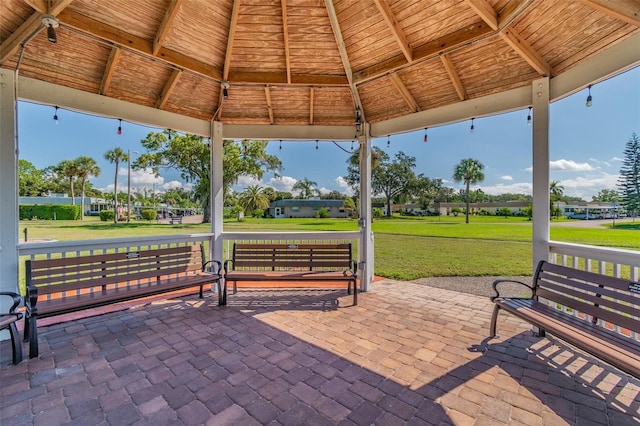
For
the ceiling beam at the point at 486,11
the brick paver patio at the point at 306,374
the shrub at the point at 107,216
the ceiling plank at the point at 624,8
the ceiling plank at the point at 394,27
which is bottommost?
the brick paver patio at the point at 306,374

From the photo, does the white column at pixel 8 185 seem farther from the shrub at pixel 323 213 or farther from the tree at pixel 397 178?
the shrub at pixel 323 213

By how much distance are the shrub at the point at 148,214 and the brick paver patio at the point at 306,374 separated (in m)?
29.4

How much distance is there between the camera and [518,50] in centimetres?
319

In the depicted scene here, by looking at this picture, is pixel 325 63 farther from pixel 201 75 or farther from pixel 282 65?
pixel 201 75

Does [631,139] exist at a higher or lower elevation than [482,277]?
higher

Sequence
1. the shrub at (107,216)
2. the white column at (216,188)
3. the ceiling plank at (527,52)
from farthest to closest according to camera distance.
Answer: the shrub at (107,216) < the white column at (216,188) < the ceiling plank at (527,52)

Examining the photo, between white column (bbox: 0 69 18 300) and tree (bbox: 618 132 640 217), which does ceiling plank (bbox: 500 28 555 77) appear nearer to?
white column (bbox: 0 69 18 300)

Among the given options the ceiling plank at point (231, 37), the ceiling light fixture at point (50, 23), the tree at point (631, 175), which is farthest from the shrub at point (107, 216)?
the tree at point (631, 175)

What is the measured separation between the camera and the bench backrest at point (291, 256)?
4.80m

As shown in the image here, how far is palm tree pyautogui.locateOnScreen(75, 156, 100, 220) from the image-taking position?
28750 mm

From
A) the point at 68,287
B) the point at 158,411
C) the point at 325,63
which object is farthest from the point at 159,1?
the point at 158,411

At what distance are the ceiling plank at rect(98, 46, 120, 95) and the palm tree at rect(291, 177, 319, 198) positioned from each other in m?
29.1

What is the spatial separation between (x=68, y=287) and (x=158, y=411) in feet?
7.51

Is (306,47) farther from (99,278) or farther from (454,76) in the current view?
(99,278)
